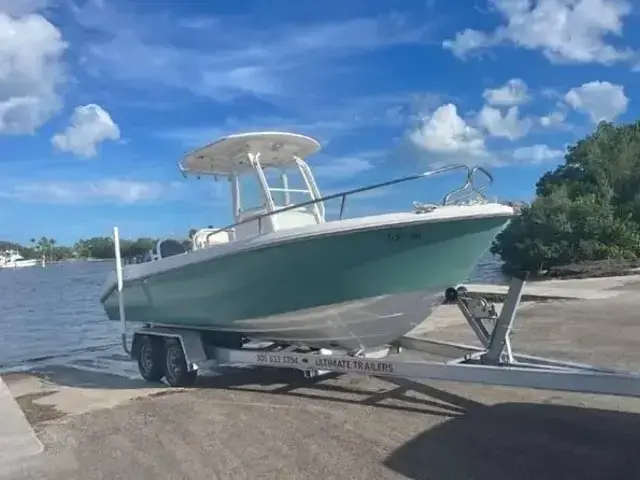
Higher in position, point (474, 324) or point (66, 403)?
point (474, 324)

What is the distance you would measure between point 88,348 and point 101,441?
914 centimetres

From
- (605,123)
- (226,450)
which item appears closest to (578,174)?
(605,123)

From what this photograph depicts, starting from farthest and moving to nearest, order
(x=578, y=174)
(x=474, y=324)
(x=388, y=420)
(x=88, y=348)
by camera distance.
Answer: (x=578, y=174) → (x=88, y=348) → (x=474, y=324) → (x=388, y=420)

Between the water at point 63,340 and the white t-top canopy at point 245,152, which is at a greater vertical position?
the white t-top canopy at point 245,152

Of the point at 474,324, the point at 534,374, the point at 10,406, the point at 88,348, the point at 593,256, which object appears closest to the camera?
the point at 534,374

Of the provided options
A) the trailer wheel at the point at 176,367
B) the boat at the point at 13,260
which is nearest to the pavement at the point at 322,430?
the trailer wheel at the point at 176,367

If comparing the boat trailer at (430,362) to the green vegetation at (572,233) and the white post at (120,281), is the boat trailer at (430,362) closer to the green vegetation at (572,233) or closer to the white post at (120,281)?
the white post at (120,281)

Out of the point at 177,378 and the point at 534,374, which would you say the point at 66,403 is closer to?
the point at 177,378

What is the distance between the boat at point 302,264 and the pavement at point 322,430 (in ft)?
2.72

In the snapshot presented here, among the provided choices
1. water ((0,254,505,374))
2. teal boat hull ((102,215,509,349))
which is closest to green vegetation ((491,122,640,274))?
water ((0,254,505,374))

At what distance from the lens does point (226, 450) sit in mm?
5984

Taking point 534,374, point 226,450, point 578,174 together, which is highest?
point 578,174

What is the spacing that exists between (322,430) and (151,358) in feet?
13.2

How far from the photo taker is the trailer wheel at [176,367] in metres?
8.93
